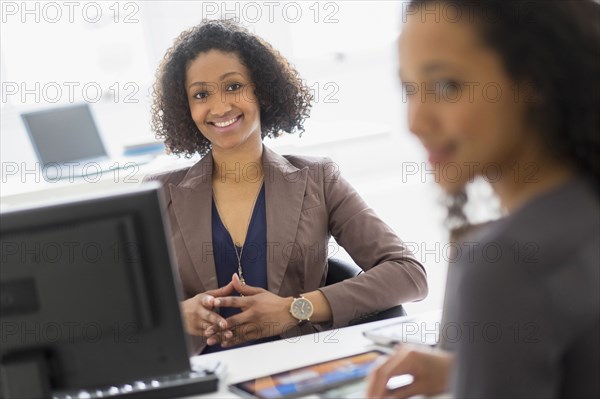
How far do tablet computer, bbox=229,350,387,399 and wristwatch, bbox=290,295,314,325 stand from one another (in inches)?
15.1

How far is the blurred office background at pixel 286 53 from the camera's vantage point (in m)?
4.12

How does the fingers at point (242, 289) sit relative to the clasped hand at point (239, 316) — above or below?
above

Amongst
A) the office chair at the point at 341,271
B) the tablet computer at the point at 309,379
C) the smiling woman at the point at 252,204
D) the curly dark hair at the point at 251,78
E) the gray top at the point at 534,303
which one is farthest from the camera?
the curly dark hair at the point at 251,78

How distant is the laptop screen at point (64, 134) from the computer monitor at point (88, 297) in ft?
8.40

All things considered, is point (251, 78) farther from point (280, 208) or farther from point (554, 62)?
point (554, 62)

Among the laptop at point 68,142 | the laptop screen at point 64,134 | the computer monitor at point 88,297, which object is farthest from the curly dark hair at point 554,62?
the laptop screen at point 64,134

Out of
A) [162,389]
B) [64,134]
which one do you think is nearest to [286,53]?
[64,134]

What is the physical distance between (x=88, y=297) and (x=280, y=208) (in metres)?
0.99

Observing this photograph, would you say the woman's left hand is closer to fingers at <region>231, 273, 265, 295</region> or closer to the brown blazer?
fingers at <region>231, 273, 265, 295</region>

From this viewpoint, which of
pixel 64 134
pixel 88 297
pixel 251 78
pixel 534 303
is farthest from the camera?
pixel 64 134

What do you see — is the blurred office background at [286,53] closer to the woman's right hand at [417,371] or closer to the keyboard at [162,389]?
the keyboard at [162,389]

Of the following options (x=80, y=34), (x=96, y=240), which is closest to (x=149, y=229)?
(x=96, y=240)

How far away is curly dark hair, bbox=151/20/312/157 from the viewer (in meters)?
2.29

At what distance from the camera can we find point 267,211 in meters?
2.18
